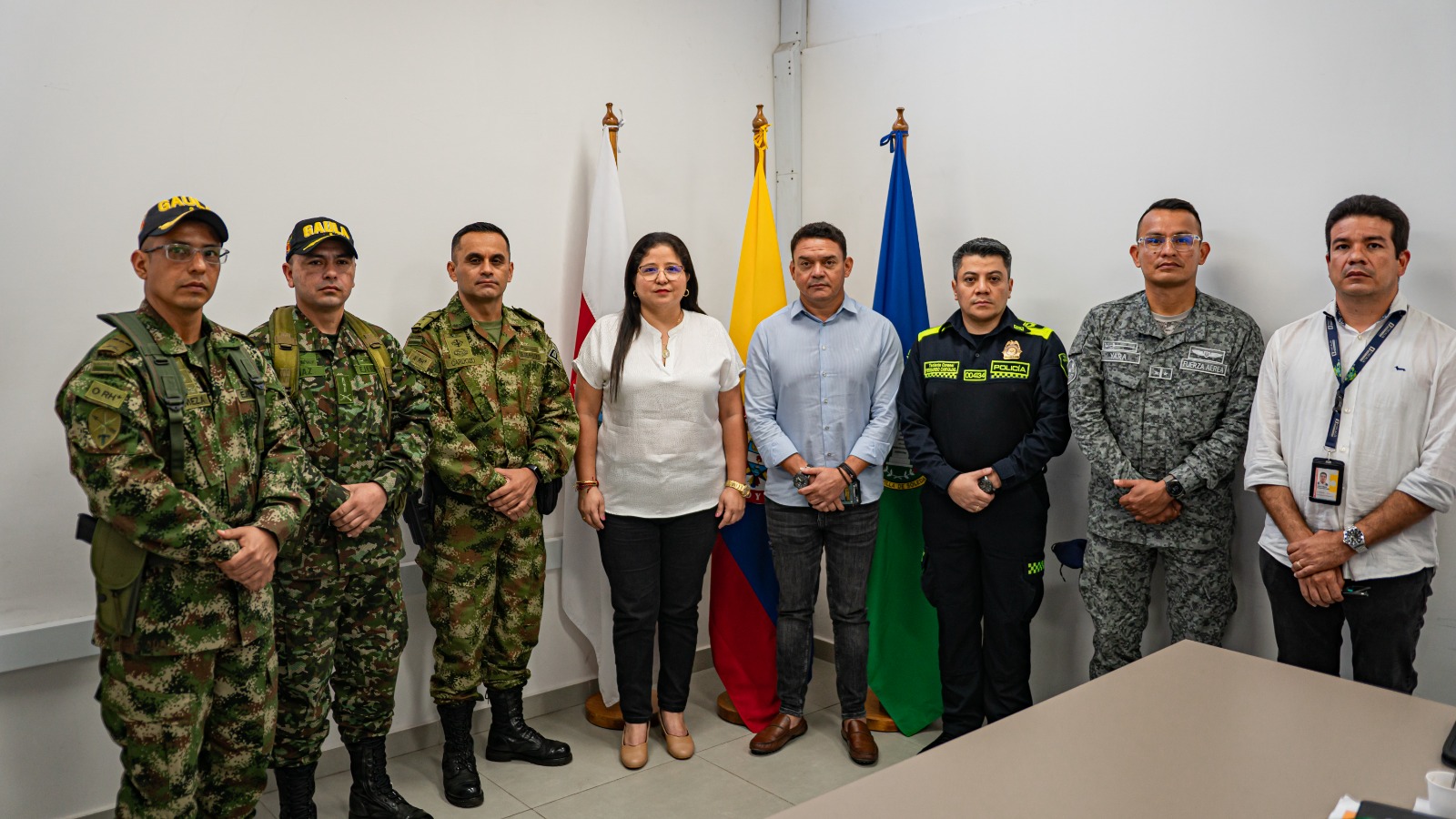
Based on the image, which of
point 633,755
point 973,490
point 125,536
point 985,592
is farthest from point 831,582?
point 125,536

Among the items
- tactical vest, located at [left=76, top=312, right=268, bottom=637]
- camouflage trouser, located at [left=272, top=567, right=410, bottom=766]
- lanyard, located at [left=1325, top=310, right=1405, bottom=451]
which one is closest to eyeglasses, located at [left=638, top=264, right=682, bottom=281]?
camouflage trouser, located at [left=272, top=567, right=410, bottom=766]

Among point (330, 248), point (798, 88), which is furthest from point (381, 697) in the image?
point (798, 88)

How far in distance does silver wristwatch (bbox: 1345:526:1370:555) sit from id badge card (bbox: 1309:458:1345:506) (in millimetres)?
85

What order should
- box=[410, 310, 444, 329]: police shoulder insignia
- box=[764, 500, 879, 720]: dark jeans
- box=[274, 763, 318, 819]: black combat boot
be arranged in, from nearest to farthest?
box=[274, 763, 318, 819]: black combat boot < box=[410, 310, 444, 329]: police shoulder insignia < box=[764, 500, 879, 720]: dark jeans

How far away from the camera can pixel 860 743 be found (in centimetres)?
339

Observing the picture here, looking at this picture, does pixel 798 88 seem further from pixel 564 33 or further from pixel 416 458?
pixel 416 458

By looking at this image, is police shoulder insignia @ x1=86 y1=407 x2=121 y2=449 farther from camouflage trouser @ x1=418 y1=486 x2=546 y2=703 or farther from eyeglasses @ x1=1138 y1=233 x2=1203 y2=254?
eyeglasses @ x1=1138 y1=233 x2=1203 y2=254

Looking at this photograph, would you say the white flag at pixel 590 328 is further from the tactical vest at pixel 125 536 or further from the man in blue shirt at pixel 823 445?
the tactical vest at pixel 125 536

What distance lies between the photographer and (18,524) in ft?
8.96

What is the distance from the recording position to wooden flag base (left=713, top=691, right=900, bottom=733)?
12.2 feet

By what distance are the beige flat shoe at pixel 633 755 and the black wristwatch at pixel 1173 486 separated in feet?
6.43

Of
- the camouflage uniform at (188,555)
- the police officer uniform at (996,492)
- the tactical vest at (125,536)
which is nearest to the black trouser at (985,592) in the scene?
the police officer uniform at (996,492)

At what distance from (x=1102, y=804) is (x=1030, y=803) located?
0.11m

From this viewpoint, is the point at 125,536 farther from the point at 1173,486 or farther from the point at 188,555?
the point at 1173,486
